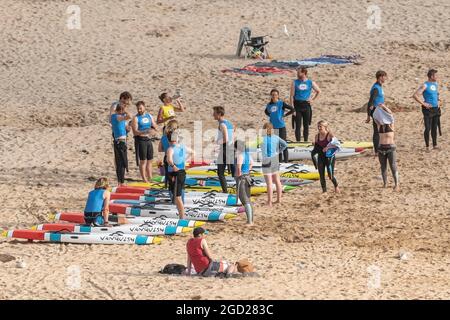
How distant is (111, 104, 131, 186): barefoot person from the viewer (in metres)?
24.1

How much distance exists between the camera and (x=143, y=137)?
24484 millimetres

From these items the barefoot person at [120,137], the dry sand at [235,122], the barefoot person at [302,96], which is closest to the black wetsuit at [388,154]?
the dry sand at [235,122]

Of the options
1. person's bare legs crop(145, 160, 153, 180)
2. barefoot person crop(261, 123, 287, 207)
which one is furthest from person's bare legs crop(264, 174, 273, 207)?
person's bare legs crop(145, 160, 153, 180)

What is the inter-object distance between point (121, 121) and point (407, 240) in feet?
21.0

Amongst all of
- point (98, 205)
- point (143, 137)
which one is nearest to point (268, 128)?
point (143, 137)

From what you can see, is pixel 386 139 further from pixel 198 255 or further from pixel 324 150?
pixel 198 255

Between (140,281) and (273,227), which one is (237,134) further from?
(140,281)

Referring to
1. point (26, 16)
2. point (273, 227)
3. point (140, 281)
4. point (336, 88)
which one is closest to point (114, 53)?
point (26, 16)

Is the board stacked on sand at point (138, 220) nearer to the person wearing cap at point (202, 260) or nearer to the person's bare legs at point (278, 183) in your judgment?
the person's bare legs at point (278, 183)

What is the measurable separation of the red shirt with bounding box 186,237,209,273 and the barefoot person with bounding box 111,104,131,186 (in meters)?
6.07

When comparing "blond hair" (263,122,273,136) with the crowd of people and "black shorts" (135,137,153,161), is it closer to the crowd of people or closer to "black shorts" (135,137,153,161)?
the crowd of people

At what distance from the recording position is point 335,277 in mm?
18531

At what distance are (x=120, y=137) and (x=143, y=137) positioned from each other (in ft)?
1.53

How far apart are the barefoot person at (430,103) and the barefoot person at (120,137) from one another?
5.84m
